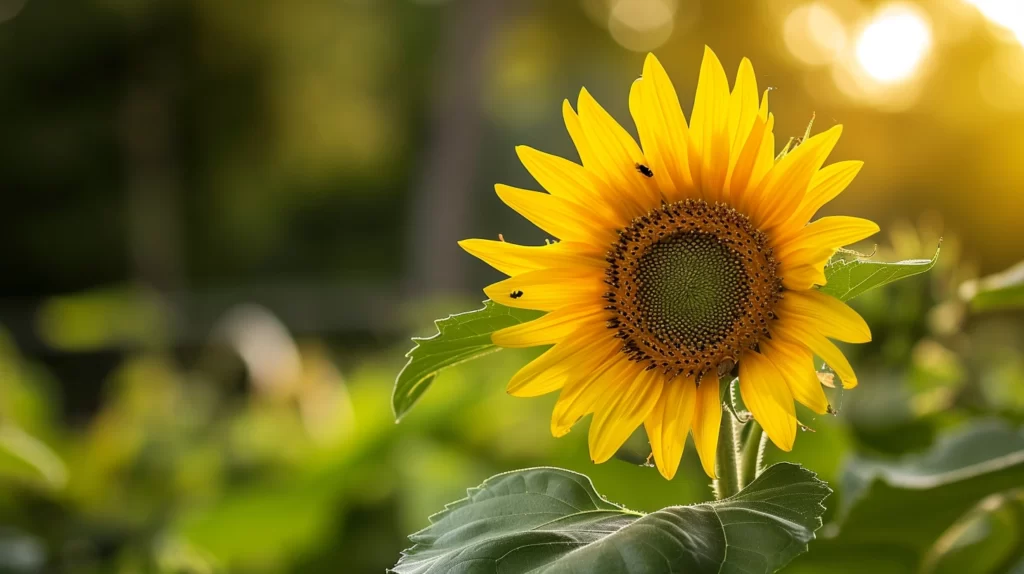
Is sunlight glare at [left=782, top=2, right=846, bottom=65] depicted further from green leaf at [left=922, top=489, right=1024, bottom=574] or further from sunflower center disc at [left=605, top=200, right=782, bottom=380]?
sunflower center disc at [left=605, top=200, right=782, bottom=380]

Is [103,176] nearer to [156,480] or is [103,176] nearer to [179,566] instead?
[156,480]

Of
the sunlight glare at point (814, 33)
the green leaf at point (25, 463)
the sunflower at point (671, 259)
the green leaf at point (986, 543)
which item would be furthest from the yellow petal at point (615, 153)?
the sunlight glare at point (814, 33)

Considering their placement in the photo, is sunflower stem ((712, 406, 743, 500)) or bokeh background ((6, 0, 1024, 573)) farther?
bokeh background ((6, 0, 1024, 573))

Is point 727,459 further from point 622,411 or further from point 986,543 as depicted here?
point 986,543

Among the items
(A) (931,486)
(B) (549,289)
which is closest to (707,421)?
(B) (549,289)

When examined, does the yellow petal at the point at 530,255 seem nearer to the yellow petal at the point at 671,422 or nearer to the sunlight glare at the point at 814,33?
the yellow petal at the point at 671,422

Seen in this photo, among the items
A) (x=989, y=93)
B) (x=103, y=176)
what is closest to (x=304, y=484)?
(x=989, y=93)

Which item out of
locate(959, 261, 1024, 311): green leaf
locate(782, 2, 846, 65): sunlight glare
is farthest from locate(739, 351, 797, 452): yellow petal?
locate(782, 2, 846, 65): sunlight glare
